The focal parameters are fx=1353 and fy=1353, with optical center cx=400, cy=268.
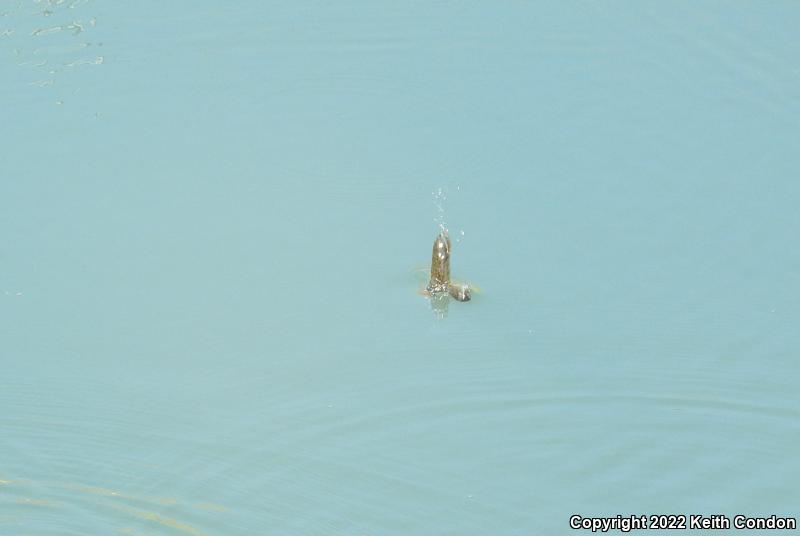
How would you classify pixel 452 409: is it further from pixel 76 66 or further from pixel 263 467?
pixel 76 66

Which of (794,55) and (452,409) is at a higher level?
(794,55)

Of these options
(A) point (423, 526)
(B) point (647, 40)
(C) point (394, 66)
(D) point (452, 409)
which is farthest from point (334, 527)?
(B) point (647, 40)

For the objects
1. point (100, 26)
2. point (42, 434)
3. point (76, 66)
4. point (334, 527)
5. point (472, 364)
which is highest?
point (100, 26)

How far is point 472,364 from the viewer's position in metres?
4.62

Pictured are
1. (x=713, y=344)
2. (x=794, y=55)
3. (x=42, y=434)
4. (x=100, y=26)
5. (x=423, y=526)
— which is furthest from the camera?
(x=100, y=26)

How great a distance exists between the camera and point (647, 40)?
670 cm

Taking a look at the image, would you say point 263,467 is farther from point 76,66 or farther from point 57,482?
point 76,66

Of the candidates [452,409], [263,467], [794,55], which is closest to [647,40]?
[794,55]

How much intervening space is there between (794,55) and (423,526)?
136 inches

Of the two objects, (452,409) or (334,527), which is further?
(452,409)

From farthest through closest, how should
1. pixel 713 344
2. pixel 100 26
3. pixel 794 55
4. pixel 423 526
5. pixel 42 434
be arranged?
pixel 100 26, pixel 794 55, pixel 713 344, pixel 42 434, pixel 423 526

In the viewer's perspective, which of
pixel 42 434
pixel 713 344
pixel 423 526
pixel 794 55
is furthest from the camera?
pixel 794 55

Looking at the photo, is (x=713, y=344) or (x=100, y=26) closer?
(x=713, y=344)

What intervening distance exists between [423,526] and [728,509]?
917 mm
